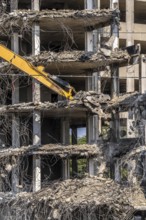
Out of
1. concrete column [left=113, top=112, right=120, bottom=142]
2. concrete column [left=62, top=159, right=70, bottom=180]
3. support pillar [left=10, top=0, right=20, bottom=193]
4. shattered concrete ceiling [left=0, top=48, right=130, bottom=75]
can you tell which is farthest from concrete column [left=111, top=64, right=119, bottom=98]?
support pillar [left=10, top=0, right=20, bottom=193]

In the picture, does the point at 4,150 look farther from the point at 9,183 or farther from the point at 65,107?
the point at 65,107

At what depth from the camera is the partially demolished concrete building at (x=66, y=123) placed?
21.5 meters

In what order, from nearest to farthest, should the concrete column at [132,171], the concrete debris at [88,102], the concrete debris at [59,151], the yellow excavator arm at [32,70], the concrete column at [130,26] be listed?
the concrete column at [132,171] → the yellow excavator arm at [32,70] → the concrete debris at [88,102] → the concrete debris at [59,151] → the concrete column at [130,26]

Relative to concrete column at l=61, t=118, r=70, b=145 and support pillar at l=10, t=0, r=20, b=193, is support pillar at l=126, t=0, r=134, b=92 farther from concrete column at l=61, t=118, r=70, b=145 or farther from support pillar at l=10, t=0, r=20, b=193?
support pillar at l=10, t=0, r=20, b=193

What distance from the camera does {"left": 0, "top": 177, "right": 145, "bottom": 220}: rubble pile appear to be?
2047 centimetres

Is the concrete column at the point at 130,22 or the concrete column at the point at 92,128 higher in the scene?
the concrete column at the point at 130,22

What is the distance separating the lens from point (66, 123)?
101ft

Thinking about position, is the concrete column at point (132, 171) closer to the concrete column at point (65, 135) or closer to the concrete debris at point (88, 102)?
the concrete debris at point (88, 102)

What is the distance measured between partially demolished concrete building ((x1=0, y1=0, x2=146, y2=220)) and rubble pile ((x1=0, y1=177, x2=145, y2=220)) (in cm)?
4

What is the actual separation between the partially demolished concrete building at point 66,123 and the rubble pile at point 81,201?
0.04 m

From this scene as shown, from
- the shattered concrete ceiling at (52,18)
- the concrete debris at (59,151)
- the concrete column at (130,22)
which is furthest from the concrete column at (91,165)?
the concrete column at (130,22)

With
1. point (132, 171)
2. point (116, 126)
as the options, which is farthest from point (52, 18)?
point (132, 171)

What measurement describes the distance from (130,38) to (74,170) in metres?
10.9

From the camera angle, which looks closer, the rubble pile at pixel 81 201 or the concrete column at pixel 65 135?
the rubble pile at pixel 81 201
